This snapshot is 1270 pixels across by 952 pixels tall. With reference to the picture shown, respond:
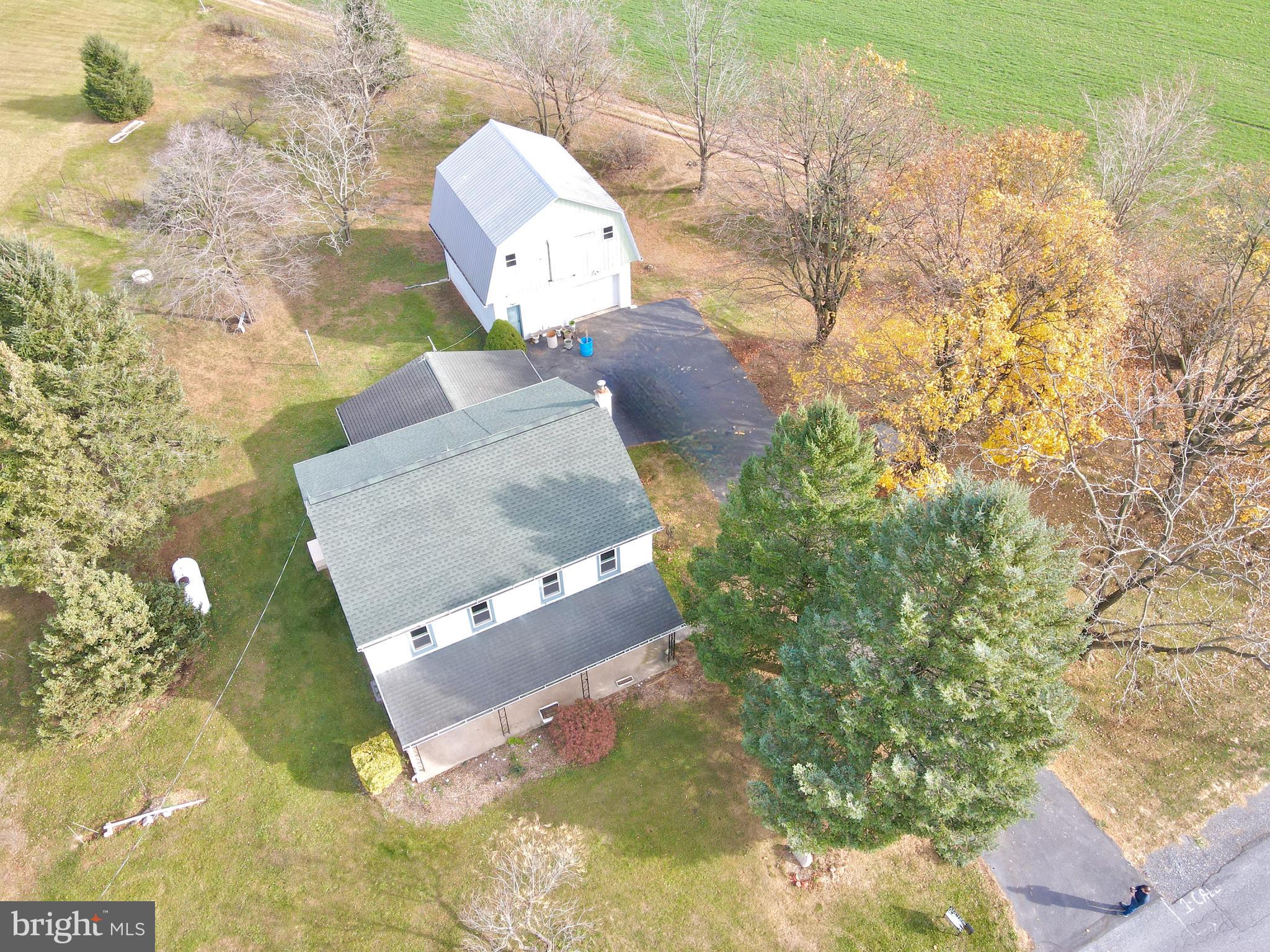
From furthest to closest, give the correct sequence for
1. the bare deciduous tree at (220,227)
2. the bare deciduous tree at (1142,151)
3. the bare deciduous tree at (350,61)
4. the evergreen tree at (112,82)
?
the evergreen tree at (112,82)
the bare deciduous tree at (350,61)
the bare deciduous tree at (220,227)
the bare deciduous tree at (1142,151)

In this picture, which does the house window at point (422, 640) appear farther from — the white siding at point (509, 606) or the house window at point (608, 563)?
the house window at point (608, 563)

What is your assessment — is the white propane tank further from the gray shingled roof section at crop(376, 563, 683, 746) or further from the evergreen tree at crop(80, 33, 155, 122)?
the evergreen tree at crop(80, 33, 155, 122)

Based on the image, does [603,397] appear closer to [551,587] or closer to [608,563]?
[608,563]

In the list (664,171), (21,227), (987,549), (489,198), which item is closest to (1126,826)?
(987,549)

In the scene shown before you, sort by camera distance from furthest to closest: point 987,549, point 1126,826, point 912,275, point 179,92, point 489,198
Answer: point 179,92 < point 489,198 < point 912,275 < point 1126,826 < point 987,549

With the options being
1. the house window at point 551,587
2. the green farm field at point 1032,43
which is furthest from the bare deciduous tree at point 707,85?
the house window at point 551,587

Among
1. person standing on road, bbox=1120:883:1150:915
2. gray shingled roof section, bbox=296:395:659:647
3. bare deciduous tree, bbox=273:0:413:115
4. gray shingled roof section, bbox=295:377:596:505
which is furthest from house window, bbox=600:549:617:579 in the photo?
bare deciduous tree, bbox=273:0:413:115

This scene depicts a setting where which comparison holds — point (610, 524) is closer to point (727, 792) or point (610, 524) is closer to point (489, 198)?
point (727, 792)
